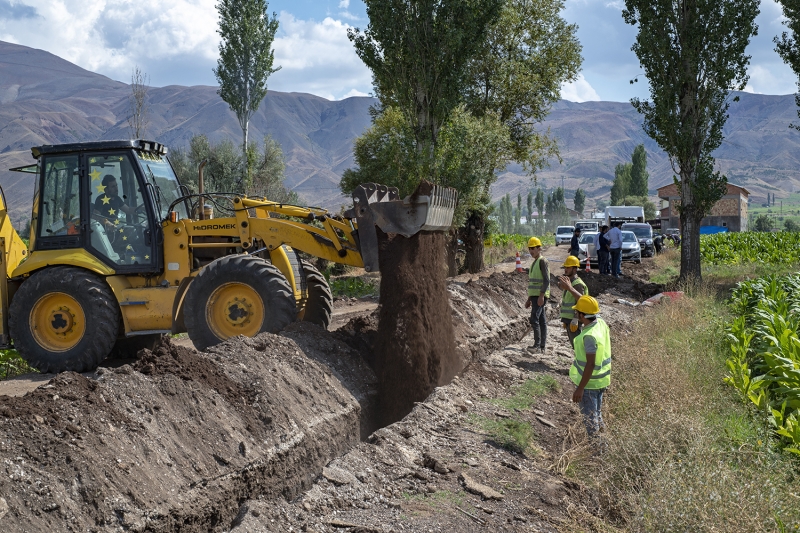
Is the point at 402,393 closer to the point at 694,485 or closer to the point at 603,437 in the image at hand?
the point at 603,437

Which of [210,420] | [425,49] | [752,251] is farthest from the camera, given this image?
[752,251]

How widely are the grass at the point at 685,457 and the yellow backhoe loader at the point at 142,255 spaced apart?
3.34 m

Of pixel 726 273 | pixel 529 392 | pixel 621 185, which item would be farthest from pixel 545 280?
pixel 621 185

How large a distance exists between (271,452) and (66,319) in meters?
4.31

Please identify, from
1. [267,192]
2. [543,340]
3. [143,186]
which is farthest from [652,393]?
[267,192]

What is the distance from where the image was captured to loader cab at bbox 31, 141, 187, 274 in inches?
406

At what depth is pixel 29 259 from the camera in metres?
10.5

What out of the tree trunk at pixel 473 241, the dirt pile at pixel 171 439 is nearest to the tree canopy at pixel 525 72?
the tree trunk at pixel 473 241

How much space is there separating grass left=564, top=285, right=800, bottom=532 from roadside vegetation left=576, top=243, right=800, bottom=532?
0.04 feet

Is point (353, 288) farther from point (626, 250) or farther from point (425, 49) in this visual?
point (626, 250)

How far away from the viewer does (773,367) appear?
872 centimetres

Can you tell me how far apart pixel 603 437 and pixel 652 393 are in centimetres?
136

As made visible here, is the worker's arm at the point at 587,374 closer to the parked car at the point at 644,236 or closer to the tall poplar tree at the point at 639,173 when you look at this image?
the parked car at the point at 644,236

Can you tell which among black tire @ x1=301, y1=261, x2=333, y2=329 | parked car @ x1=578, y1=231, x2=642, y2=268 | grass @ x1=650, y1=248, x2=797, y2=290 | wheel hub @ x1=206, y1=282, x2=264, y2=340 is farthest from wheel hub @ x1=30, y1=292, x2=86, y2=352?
parked car @ x1=578, y1=231, x2=642, y2=268
